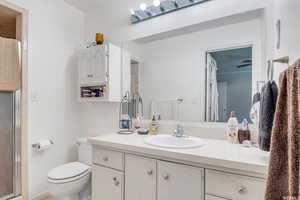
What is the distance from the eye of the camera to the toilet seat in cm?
151

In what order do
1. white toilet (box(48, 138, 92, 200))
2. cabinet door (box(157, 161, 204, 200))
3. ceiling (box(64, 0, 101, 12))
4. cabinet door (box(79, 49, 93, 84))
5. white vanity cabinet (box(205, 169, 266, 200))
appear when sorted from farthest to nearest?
1. ceiling (box(64, 0, 101, 12))
2. cabinet door (box(79, 49, 93, 84))
3. white toilet (box(48, 138, 92, 200))
4. cabinet door (box(157, 161, 204, 200))
5. white vanity cabinet (box(205, 169, 266, 200))

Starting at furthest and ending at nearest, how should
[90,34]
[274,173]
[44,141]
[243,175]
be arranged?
[90,34] → [44,141] → [243,175] → [274,173]

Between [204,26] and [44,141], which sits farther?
[44,141]

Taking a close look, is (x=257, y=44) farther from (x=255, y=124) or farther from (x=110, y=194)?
(x=110, y=194)

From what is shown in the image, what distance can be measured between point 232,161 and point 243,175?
9 centimetres

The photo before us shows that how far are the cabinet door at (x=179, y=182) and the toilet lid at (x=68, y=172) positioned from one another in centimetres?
90

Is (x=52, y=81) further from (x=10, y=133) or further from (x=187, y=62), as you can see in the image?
(x=187, y=62)

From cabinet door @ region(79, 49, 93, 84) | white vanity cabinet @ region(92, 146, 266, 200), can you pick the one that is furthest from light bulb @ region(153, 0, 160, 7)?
white vanity cabinet @ region(92, 146, 266, 200)

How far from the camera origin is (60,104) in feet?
7.14

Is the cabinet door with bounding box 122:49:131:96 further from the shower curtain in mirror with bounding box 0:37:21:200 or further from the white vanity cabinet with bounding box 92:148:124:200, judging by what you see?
the shower curtain in mirror with bounding box 0:37:21:200

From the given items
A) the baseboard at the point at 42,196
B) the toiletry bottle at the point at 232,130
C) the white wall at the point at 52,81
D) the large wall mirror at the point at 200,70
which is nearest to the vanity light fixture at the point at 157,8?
the large wall mirror at the point at 200,70

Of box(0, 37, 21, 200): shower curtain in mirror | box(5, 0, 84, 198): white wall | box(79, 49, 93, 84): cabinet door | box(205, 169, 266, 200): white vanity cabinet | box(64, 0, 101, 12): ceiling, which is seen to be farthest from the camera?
box(64, 0, 101, 12): ceiling

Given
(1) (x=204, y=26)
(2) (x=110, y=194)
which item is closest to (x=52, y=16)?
(1) (x=204, y=26)

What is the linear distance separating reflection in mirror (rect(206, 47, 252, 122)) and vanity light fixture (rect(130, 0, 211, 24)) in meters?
0.54
